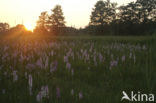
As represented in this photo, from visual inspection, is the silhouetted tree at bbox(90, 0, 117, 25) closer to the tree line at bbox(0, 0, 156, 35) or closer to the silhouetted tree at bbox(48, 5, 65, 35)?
the tree line at bbox(0, 0, 156, 35)

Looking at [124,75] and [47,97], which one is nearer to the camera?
[47,97]

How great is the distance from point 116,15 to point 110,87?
72.1 metres

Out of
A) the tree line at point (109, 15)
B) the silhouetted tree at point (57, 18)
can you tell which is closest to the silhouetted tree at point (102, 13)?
the tree line at point (109, 15)

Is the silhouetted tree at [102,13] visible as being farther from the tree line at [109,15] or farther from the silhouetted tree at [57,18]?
the silhouetted tree at [57,18]

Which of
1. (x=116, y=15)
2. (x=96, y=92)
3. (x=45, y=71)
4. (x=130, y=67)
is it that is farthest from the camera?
(x=116, y=15)

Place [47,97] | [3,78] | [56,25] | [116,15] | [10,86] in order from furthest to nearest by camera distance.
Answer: [116,15] < [56,25] < [3,78] < [10,86] < [47,97]

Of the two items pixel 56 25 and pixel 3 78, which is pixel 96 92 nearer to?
pixel 3 78

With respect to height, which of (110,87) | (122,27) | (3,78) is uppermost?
(122,27)

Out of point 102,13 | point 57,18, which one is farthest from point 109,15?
point 57,18

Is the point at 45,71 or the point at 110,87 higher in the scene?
the point at 45,71

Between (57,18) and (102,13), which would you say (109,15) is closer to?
(102,13)

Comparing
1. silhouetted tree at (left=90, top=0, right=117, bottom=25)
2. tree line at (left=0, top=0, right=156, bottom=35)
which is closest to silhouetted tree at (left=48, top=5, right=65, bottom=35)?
tree line at (left=0, top=0, right=156, bottom=35)

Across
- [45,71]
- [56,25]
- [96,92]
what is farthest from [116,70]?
[56,25]

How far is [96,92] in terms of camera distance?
2.35m
